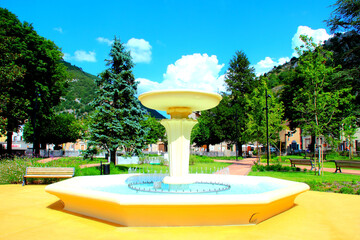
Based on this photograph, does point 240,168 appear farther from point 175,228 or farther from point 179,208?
point 179,208

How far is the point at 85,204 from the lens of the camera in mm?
5551

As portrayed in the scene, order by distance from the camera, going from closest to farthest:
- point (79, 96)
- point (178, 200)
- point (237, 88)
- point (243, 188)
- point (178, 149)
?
1. point (178, 200)
2. point (178, 149)
3. point (243, 188)
4. point (237, 88)
5. point (79, 96)

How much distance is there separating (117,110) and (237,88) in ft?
104

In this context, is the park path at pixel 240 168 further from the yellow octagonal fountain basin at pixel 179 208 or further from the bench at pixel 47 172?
the yellow octagonal fountain basin at pixel 179 208

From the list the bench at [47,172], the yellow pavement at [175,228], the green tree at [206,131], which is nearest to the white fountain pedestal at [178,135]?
the yellow pavement at [175,228]

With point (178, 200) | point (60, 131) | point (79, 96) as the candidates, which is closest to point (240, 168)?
point (178, 200)

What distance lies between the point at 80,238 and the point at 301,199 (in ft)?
21.1

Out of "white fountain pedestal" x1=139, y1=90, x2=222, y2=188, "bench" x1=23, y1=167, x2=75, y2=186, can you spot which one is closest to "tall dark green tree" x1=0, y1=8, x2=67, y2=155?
"bench" x1=23, y1=167, x2=75, y2=186

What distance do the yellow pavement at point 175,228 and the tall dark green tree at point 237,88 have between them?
35.4m

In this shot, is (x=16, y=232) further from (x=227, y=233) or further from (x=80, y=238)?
(x=227, y=233)

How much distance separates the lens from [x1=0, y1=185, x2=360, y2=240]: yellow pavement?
14.2ft

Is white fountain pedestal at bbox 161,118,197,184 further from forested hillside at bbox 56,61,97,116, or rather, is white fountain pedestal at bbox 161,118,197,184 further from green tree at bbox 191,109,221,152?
forested hillside at bbox 56,61,97,116

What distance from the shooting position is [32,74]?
2606 centimetres

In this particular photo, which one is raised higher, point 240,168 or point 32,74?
point 32,74
